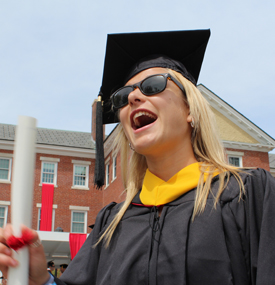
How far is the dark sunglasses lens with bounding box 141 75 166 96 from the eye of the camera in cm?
225

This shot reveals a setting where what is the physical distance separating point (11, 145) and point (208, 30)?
26.1m

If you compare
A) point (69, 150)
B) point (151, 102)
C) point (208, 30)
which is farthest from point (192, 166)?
point (69, 150)

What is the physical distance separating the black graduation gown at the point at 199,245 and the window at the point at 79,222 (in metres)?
25.6

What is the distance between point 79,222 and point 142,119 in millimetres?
25824

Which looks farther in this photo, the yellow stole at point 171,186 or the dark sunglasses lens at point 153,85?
the dark sunglasses lens at point 153,85

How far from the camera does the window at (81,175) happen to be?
28.1 metres

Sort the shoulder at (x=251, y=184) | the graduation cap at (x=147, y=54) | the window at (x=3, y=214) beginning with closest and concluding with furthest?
the shoulder at (x=251, y=184), the graduation cap at (x=147, y=54), the window at (x=3, y=214)

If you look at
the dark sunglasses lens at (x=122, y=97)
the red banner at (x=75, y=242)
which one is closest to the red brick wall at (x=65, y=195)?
the red banner at (x=75, y=242)

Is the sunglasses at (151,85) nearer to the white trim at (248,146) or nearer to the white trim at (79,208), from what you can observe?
the white trim at (248,146)

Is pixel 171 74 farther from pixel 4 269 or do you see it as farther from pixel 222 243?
pixel 4 269

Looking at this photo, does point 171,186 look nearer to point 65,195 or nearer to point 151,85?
point 151,85

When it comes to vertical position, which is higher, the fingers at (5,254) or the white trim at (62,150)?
the white trim at (62,150)

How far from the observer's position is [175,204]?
204 centimetres

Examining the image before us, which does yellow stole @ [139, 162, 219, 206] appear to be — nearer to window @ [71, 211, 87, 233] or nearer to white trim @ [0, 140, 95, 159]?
window @ [71, 211, 87, 233]
